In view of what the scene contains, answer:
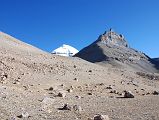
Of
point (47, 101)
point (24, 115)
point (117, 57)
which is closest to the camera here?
A: point (24, 115)

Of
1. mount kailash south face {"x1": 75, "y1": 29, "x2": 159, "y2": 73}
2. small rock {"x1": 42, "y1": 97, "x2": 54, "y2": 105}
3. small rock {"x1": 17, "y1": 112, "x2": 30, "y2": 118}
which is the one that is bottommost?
small rock {"x1": 17, "y1": 112, "x2": 30, "y2": 118}

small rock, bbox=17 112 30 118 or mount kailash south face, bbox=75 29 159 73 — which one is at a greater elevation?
mount kailash south face, bbox=75 29 159 73

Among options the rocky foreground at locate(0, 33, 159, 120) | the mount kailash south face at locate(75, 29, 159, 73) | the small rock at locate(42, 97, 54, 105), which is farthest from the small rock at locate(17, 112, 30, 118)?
the mount kailash south face at locate(75, 29, 159, 73)

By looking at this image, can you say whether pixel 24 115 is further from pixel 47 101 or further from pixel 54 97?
pixel 54 97

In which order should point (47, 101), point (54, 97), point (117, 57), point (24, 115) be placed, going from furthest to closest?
point (117, 57) < point (54, 97) < point (47, 101) < point (24, 115)

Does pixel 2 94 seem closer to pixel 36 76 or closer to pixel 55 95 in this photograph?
pixel 55 95

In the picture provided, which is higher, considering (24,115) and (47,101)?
(47,101)

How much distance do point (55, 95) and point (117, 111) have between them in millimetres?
7386

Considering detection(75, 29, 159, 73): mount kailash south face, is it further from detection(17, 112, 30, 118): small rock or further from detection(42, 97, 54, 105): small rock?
detection(17, 112, 30, 118): small rock

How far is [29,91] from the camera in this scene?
28969mm

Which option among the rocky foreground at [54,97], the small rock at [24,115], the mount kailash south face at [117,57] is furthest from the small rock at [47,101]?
the mount kailash south face at [117,57]

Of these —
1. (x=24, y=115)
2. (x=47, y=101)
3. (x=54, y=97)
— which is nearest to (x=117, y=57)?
(x=54, y=97)

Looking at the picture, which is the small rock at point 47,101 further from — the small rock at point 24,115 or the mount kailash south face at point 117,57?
the mount kailash south face at point 117,57

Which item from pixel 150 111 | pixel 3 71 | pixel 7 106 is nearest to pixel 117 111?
pixel 150 111
